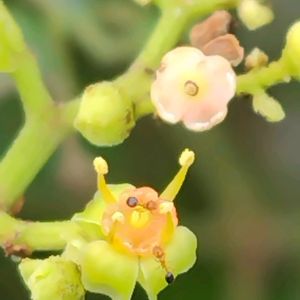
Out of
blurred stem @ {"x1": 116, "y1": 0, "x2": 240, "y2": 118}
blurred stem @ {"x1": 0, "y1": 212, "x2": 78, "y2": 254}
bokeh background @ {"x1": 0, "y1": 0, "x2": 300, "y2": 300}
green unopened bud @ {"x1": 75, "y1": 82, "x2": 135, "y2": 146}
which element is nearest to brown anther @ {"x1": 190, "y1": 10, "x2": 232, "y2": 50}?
blurred stem @ {"x1": 116, "y1": 0, "x2": 240, "y2": 118}

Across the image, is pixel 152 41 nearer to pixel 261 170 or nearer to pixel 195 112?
pixel 195 112

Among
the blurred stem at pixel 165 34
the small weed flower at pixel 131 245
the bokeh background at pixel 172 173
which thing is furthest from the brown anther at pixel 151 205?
the bokeh background at pixel 172 173

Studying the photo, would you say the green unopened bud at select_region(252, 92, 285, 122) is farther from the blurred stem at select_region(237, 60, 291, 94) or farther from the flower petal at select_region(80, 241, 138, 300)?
the flower petal at select_region(80, 241, 138, 300)

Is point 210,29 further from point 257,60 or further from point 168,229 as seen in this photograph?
point 168,229

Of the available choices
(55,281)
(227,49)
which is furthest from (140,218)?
(227,49)

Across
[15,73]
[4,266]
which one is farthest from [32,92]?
[4,266]

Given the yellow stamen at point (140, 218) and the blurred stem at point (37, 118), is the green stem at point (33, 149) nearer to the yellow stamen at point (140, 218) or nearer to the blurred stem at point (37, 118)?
the blurred stem at point (37, 118)
